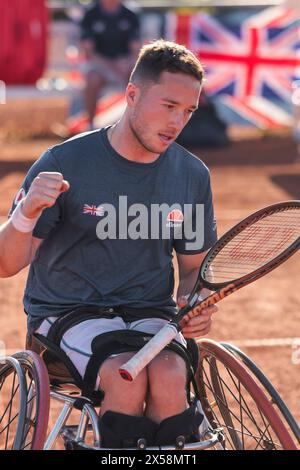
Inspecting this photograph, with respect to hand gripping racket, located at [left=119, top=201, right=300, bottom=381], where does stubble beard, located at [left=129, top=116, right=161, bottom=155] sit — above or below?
above

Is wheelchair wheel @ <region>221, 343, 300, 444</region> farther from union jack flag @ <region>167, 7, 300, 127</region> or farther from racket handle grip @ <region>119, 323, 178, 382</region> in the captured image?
union jack flag @ <region>167, 7, 300, 127</region>

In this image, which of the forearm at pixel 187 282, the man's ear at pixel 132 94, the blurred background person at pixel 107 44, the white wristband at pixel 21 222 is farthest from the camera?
the blurred background person at pixel 107 44

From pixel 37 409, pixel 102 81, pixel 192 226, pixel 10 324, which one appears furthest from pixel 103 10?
pixel 37 409

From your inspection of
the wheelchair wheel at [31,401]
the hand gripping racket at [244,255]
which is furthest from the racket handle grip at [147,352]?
the wheelchair wheel at [31,401]

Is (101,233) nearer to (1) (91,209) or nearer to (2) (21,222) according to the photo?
(1) (91,209)

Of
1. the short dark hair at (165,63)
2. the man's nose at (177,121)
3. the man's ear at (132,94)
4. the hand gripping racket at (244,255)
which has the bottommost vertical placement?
the hand gripping racket at (244,255)

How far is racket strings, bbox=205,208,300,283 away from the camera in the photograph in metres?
3.57

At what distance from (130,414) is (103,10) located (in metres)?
9.42

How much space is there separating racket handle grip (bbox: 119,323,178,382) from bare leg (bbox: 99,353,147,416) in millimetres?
31

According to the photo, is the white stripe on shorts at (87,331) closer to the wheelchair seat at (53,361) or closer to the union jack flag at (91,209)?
the wheelchair seat at (53,361)

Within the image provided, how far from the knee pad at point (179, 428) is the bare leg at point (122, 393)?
0.10 metres

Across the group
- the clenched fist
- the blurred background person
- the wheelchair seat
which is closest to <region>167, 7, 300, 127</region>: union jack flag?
the blurred background person

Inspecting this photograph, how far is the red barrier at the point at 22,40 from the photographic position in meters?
12.5

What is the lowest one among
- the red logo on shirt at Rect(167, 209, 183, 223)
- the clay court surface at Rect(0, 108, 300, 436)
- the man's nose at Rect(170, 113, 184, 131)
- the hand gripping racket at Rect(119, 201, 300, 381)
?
the clay court surface at Rect(0, 108, 300, 436)
